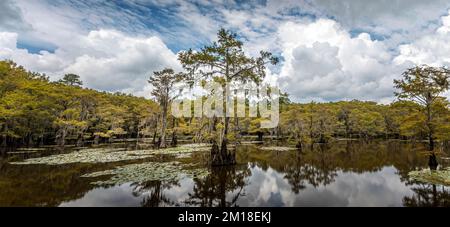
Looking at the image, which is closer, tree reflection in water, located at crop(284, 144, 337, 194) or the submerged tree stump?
tree reflection in water, located at crop(284, 144, 337, 194)

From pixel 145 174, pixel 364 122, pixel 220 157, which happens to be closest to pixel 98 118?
pixel 220 157

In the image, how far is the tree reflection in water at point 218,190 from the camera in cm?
734

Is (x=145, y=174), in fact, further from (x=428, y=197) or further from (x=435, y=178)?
(x=435, y=178)

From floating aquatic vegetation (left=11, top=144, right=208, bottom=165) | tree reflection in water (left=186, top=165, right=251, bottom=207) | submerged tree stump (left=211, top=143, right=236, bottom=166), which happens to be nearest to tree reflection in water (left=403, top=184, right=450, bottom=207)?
tree reflection in water (left=186, top=165, right=251, bottom=207)

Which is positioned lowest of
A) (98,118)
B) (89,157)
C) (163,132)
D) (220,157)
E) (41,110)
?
(89,157)

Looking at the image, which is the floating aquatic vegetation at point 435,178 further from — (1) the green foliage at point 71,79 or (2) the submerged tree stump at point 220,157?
(1) the green foliage at point 71,79

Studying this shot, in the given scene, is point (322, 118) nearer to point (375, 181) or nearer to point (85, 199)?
point (375, 181)

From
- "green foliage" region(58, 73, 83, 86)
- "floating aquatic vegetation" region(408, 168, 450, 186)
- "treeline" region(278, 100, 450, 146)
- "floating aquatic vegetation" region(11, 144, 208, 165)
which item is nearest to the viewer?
"floating aquatic vegetation" region(408, 168, 450, 186)

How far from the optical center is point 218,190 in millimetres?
8742

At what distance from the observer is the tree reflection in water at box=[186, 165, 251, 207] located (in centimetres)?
734

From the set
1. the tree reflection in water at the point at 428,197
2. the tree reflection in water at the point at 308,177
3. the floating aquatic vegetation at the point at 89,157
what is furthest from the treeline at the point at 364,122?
the floating aquatic vegetation at the point at 89,157

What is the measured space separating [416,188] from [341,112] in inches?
2233

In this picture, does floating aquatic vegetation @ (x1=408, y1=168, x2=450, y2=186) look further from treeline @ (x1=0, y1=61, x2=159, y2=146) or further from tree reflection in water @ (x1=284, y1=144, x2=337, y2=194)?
treeline @ (x1=0, y1=61, x2=159, y2=146)
